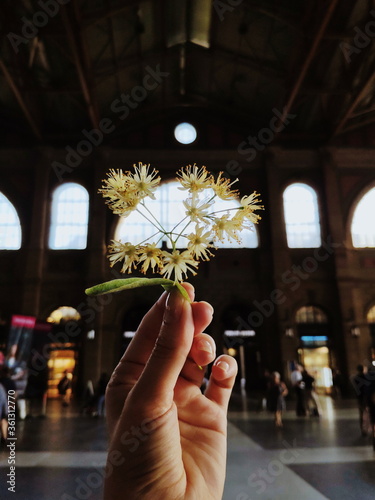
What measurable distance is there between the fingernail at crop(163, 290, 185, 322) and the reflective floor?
4165mm

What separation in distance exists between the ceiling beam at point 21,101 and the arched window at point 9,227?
3.50 meters

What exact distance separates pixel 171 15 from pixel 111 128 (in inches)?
237

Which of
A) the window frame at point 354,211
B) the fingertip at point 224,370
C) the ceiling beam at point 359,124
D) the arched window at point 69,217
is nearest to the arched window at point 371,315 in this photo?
the window frame at point 354,211

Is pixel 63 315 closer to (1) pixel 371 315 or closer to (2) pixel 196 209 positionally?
(1) pixel 371 315

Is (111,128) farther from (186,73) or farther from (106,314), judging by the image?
(106,314)

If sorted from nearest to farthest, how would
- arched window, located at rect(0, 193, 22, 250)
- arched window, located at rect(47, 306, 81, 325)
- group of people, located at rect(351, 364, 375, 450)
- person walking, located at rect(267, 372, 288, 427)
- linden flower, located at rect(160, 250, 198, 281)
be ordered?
linden flower, located at rect(160, 250, 198, 281), group of people, located at rect(351, 364, 375, 450), person walking, located at rect(267, 372, 288, 427), arched window, located at rect(47, 306, 81, 325), arched window, located at rect(0, 193, 22, 250)

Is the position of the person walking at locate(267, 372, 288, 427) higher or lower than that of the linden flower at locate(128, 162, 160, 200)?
lower

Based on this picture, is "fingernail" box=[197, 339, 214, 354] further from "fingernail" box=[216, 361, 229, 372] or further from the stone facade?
the stone facade

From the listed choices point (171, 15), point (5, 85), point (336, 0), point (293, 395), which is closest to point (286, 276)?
point (293, 395)

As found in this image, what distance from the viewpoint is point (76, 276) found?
17562mm

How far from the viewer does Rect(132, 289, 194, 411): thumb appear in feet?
2.87

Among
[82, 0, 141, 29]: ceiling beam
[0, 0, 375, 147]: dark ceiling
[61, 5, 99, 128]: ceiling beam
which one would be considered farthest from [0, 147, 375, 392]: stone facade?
[82, 0, 141, 29]: ceiling beam

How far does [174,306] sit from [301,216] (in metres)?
18.9

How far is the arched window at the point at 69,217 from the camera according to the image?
18.1 meters
